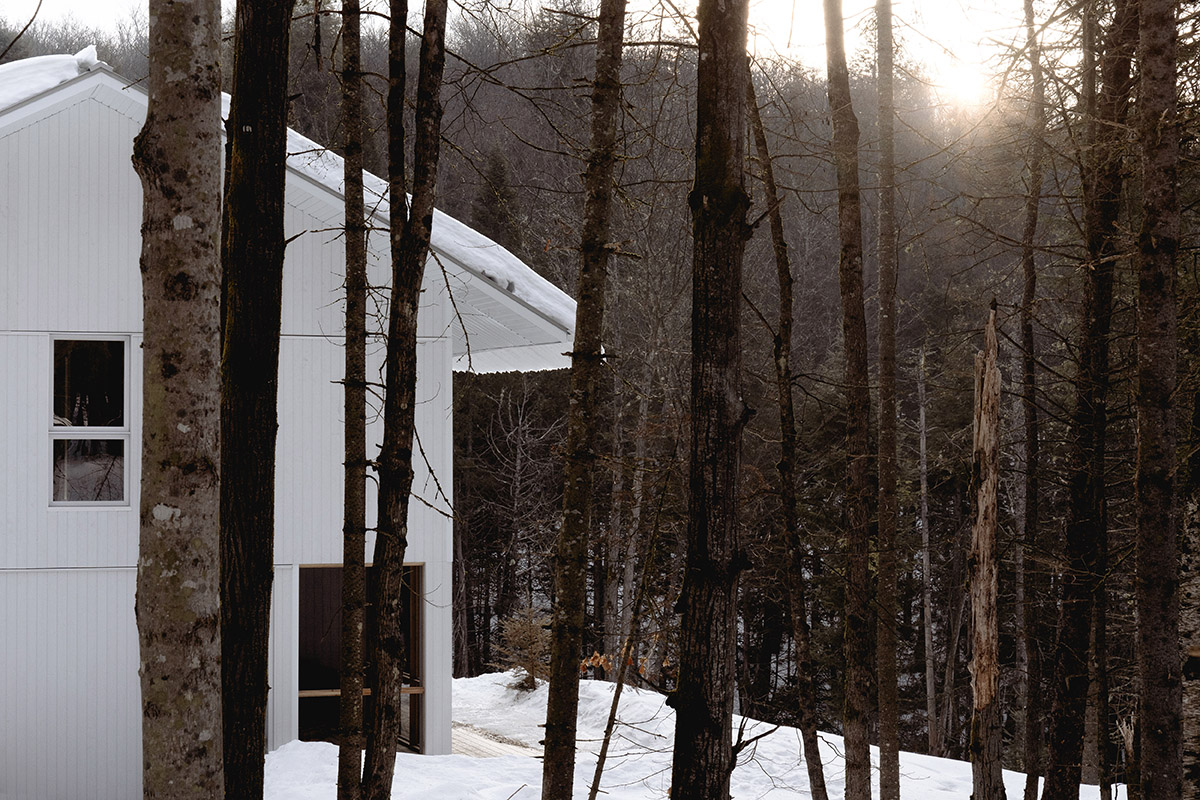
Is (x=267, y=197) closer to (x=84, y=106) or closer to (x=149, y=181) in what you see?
(x=149, y=181)

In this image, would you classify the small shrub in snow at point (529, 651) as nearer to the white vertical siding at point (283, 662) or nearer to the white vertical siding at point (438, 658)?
the white vertical siding at point (438, 658)

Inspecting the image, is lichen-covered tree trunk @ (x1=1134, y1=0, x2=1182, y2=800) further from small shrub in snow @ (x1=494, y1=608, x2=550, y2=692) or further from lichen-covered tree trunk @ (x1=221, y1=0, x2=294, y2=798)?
small shrub in snow @ (x1=494, y1=608, x2=550, y2=692)

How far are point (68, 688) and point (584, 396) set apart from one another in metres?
7.39

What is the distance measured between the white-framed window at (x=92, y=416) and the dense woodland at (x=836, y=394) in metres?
3.24

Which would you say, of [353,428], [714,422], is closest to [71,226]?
[353,428]

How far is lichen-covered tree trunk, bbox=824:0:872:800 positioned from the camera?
243 inches

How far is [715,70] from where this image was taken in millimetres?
3637

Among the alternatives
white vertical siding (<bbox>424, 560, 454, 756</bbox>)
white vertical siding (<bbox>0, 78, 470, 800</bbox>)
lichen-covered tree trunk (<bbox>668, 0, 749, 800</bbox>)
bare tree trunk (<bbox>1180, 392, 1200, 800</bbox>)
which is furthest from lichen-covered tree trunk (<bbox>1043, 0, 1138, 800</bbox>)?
white vertical siding (<bbox>0, 78, 470, 800</bbox>)

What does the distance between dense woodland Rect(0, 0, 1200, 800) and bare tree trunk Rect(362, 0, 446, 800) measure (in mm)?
327

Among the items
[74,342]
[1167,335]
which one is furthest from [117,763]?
[1167,335]

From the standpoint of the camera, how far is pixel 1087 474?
7098 millimetres

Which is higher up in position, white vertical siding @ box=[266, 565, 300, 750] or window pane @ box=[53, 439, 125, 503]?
window pane @ box=[53, 439, 125, 503]

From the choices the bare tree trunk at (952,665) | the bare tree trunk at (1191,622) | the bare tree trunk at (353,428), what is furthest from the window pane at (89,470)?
the bare tree trunk at (952,665)

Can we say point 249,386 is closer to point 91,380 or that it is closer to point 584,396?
point 584,396
